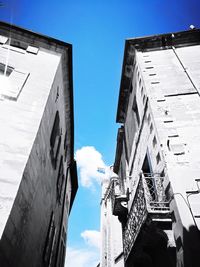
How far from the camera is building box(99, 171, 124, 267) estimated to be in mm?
14009

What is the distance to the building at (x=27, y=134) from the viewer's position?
472cm

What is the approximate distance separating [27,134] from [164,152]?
393 cm

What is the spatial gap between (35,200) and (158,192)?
11.9 ft

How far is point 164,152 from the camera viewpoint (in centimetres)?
586

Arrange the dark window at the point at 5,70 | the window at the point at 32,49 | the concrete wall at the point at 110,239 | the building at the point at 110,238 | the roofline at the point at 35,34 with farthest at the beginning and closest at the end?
the concrete wall at the point at 110,239
the building at the point at 110,238
the roofline at the point at 35,34
the window at the point at 32,49
the dark window at the point at 5,70

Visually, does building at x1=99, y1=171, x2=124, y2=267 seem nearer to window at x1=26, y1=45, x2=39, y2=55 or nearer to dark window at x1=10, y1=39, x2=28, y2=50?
window at x1=26, y1=45, x2=39, y2=55

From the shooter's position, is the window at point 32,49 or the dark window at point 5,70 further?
the window at point 32,49

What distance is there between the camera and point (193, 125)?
646cm

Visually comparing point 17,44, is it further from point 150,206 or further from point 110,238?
point 110,238

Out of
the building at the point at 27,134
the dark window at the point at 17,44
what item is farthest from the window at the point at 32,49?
the dark window at the point at 17,44

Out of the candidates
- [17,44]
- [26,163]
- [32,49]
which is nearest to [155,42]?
[32,49]

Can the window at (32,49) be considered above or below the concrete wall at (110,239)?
above

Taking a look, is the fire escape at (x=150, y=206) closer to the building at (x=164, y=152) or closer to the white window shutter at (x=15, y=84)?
the building at (x=164, y=152)

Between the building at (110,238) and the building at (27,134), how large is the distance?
15.9 feet
